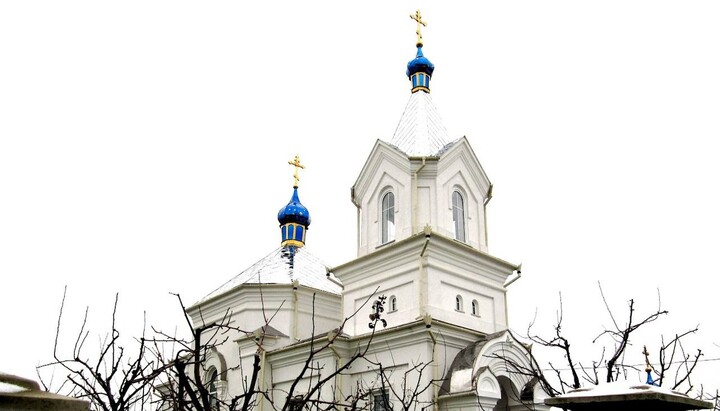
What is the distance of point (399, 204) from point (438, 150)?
1934 millimetres

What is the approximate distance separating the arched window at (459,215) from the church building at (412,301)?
3cm

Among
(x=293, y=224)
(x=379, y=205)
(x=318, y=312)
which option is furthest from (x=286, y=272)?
(x=379, y=205)

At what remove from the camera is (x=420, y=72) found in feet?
67.4

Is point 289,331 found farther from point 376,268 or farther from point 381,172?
point 381,172

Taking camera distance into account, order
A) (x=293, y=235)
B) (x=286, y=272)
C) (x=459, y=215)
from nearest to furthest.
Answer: (x=459, y=215)
(x=286, y=272)
(x=293, y=235)

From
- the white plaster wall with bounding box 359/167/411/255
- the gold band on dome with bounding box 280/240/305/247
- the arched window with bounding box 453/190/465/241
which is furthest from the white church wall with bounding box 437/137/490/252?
the gold band on dome with bounding box 280/240/305/247

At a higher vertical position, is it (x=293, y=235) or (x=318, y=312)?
(x=293, y=235)

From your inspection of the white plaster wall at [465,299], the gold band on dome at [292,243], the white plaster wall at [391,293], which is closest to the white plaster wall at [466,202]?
the white plaster wall at [465,299]

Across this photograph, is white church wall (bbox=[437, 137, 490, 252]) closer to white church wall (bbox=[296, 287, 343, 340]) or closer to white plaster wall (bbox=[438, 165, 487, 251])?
white plaster wall (bbox=[438, 165, 487, 251])

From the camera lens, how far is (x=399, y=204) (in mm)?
17172

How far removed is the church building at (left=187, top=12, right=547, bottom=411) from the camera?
47.1 ft

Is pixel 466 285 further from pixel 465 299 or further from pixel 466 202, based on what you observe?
pixel 466 202

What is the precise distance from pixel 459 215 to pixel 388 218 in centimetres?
194

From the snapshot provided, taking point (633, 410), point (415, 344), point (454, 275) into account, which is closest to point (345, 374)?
point (415, 344)
